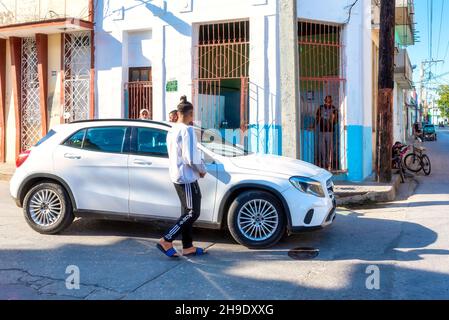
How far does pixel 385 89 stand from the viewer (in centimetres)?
1035

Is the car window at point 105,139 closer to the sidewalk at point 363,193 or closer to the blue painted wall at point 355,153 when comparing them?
the sidewalk at point 363,193

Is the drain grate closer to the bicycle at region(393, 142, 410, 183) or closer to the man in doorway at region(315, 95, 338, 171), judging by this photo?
the man in doorway at region(315, 95, 338, 171)

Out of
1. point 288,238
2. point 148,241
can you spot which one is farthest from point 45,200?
point 288,238

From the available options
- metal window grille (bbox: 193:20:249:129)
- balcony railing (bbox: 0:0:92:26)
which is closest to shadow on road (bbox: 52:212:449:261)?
metal window grille (bbox: 193:20:249:129)

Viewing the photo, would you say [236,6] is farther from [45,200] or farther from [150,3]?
[45,200]

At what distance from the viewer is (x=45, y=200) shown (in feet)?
22.2

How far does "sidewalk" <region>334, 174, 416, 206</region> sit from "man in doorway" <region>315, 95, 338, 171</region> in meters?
1.09

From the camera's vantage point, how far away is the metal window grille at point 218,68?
37.0 ft

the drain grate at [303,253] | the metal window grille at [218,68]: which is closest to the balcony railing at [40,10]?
the metal window grille at [218,68]

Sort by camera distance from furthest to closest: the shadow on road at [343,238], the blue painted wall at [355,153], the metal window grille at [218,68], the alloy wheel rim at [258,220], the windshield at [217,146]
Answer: the metal window grille at [218,68] < the blue painted wall at [355,153] < the windshield at [217,146] < the alloy wheel rim at [258,220] < the shadow on road at [343,238]

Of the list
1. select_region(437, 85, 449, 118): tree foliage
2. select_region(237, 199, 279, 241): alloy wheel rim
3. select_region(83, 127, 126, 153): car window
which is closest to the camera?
select_region(237, 199, 279, 241): alloy wheel rim

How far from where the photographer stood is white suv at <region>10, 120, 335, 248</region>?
6035mm

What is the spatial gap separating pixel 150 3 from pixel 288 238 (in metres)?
7.67

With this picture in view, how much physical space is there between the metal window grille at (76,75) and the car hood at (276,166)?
7.68 meters
